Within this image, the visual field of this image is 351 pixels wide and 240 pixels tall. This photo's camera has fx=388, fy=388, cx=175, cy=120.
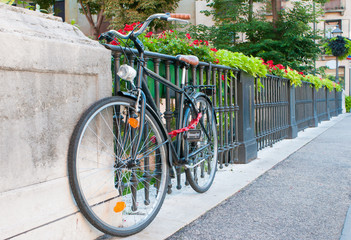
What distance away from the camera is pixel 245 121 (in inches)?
230

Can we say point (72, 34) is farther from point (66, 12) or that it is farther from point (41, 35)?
point (66, 12)

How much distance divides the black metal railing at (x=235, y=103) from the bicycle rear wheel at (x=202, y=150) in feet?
0.71

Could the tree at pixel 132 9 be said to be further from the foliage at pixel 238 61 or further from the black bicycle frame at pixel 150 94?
the black bicycle frame at pixel 150 94

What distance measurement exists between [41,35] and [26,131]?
57 centimetres

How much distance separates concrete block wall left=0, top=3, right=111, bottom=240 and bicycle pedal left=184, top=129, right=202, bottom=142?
3.89ft

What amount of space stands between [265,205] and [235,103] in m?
2.27

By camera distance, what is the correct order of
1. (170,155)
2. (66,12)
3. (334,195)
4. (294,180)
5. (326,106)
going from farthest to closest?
1. (66,12)
2. (326,106)
3. (294,180)
4. (334,195)
5. (170,155)

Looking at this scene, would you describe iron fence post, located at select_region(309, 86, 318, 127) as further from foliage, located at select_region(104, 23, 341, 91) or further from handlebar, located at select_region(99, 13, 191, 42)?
handlebar, located at select_region(99, 13, 191, 42)

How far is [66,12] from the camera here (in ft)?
106

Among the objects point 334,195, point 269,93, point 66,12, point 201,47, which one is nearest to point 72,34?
point 201,47

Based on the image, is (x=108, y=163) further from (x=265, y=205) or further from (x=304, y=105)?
(x=304, y=105)

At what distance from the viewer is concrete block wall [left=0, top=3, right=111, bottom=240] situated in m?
2.03

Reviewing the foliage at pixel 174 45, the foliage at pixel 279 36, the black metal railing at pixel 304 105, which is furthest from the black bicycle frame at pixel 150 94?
the foliage at pixel 279 36

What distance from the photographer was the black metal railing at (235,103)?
3.74 m
